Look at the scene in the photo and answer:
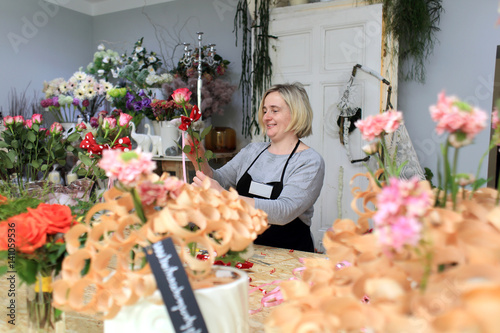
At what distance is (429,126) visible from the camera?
2939mm

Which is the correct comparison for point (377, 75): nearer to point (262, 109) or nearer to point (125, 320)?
point (262, 109)

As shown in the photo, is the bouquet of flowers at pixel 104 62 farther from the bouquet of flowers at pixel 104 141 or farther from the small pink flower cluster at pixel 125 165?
the small pink flower cluster at pixel 125 165

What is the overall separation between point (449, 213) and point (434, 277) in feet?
0.23

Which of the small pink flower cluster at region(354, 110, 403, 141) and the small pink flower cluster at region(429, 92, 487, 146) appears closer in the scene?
the small pink flower cluster at region(429, 92, 487, 146)

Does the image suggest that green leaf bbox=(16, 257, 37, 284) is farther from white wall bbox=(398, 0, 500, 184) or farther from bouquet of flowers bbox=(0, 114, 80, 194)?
white wall bbox=(398, 0, 500, 184)

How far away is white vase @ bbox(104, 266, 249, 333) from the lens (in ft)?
1.67

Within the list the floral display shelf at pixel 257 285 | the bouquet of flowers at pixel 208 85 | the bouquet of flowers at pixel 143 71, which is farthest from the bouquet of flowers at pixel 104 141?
the bouquet of flowers at pixel 143 71

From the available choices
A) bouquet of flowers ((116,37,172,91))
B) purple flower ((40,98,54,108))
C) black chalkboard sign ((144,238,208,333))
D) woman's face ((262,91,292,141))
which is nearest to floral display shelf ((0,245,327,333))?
black chalkboard sign ((144,238,208,333))

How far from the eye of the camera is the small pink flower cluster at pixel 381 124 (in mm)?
562

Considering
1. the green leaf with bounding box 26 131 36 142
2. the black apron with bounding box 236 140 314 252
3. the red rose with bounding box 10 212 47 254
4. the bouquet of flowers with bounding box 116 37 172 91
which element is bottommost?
the black apron with bounding box 236 140 314 252

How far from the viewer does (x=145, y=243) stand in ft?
1.75

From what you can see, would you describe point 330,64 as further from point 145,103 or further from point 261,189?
point 261,189

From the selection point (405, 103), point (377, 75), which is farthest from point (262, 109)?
point (405, 103)

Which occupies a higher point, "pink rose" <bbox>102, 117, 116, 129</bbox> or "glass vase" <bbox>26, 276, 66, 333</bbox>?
"pink rose" <bbox>102, 117, 116, 129</bbox>
